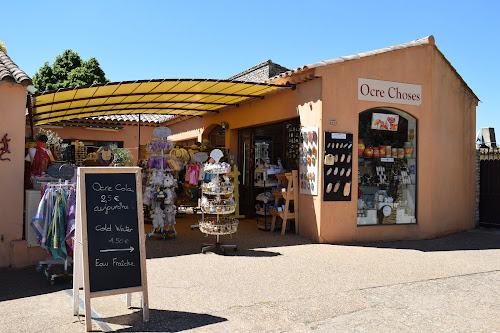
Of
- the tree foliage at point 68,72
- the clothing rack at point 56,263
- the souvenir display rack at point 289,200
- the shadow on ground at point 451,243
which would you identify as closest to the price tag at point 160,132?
the souvenir display rack at point 289,200

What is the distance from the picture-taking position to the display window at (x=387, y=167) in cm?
873

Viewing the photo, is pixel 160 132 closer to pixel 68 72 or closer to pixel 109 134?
pixel 109 134

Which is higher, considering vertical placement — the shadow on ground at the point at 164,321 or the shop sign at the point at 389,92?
the shop sign at the point at 389,92

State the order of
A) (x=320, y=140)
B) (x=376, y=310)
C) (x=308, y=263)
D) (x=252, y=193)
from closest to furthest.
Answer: (x=376, y=310), (x=308, y=263), (x=320, y=140), (x=252, y=193)

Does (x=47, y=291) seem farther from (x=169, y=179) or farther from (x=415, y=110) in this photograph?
(x=415, y=110)

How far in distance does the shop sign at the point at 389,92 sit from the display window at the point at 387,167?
275 millimetres

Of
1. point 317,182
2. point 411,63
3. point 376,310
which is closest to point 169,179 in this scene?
point 317,182

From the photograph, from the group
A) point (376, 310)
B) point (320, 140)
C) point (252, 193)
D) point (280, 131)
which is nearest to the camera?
point (376, 310)

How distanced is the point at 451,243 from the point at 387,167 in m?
2.01

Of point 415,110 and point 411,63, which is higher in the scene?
point 411,63

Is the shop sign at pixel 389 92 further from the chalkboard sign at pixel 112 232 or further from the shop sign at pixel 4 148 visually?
the shop sign at pixel 4 148

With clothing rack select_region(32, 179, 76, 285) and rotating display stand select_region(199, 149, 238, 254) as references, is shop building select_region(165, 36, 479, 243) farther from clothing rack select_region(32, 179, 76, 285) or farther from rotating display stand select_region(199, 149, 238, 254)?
clothing rack select_region(32, 179, 76, 285)

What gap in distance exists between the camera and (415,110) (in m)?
9.01

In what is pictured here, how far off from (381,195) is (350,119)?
6.05 feet
